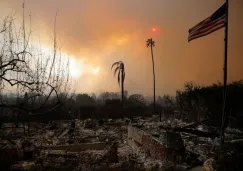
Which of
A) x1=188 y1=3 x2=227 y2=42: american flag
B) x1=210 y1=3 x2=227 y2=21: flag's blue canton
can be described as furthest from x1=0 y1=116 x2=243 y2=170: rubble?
x1=210 y1=3 x2=227 y2=21: flag's blue canton

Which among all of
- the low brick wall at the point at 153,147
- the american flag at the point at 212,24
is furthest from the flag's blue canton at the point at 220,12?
the low brick wall at the point at 153,147

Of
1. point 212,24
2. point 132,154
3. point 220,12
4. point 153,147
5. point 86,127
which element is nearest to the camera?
point 220,12

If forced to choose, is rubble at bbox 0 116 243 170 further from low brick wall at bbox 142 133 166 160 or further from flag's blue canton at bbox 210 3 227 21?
flag's blue canton at bbox 210 3 227 21

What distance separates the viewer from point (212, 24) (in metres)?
10.1

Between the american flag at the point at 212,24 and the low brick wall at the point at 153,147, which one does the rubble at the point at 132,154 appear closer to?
the low brick wall at the point at 153,147

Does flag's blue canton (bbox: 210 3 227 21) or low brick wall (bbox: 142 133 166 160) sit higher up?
flag's blue canton (bbox: 210 3 227 21)

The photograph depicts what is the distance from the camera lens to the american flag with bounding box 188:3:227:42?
9.69 m

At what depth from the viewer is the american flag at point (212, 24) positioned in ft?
31.8

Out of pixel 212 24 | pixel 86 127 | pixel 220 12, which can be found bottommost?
pixel 86 127

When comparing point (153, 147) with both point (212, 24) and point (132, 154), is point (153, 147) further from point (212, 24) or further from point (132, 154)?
point (212, 24)

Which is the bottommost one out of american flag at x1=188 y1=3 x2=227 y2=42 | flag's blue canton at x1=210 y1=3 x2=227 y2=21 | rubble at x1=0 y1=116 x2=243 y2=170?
rubble at x1=0 y1=116 x2=243 y2=170

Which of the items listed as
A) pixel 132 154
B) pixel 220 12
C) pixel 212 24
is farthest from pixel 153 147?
pixel 220 12

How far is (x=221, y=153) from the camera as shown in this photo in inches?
263

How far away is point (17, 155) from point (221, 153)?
11.3 m
